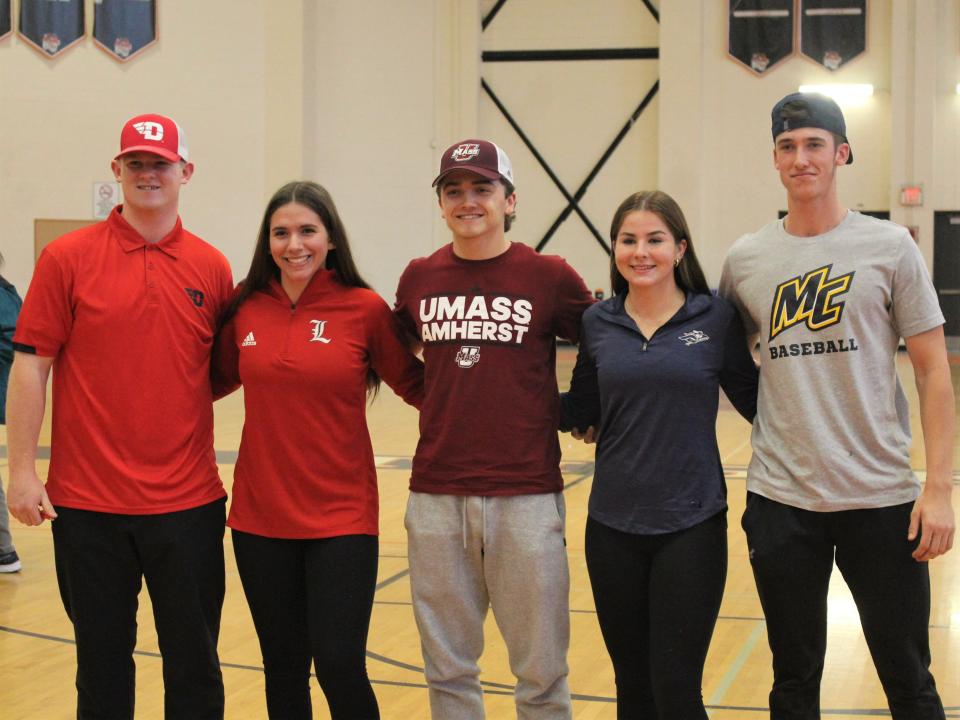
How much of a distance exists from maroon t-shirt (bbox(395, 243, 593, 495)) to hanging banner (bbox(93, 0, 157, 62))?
15979 mm

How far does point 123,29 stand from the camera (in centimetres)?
1767

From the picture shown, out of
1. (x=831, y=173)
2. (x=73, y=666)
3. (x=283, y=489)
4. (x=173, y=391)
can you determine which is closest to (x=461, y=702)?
A: (x=283, y=489)

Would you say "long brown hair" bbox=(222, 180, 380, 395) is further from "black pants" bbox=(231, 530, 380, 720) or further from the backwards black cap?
the backwards black cap

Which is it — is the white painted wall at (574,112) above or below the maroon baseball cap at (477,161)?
above

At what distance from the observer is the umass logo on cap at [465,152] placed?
10.0ft

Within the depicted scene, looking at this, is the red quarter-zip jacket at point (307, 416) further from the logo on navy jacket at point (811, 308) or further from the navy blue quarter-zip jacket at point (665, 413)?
the logo on navy jacket at point (811, 308)

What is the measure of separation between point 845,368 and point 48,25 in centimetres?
1711

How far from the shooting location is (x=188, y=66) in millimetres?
17781

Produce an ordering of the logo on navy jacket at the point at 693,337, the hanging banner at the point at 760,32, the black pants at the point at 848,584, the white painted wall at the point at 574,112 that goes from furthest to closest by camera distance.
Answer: the white painted wall at the point at 574,112 → the hanging banner at the point at 760,32 → the logo on navy jacket at the point at 693,337 → the black pants at the point at 848,584

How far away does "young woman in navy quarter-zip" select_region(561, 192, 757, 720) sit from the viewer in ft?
9.25

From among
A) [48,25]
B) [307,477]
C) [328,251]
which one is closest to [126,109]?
[48,25]

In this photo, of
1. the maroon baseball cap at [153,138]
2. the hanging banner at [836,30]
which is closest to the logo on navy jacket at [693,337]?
the maroon baseball cap at [153,138]

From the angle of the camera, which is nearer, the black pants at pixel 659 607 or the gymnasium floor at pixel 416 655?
the black pants at pixel 659 607

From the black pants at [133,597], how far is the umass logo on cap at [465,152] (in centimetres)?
108
